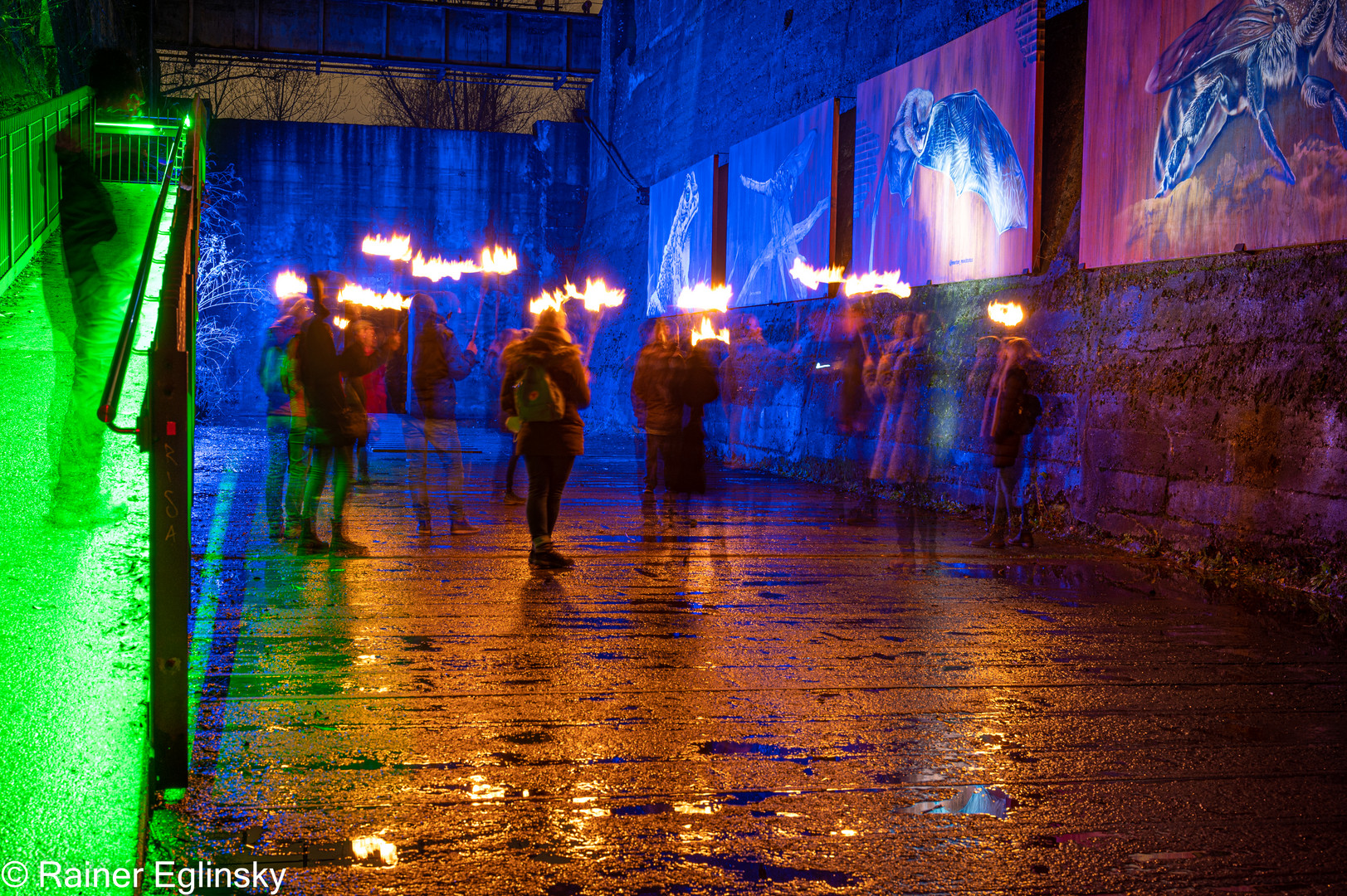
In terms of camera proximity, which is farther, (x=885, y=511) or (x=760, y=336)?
(x=760, y=336)

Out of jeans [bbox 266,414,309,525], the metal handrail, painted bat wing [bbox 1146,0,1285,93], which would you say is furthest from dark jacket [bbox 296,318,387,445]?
painted bat wing [bbox 1146,0,1285,93]

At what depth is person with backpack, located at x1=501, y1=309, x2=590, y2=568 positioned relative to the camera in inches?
316

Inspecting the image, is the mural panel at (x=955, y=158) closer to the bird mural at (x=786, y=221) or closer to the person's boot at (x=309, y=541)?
the bird mural at (x=786, y=221)

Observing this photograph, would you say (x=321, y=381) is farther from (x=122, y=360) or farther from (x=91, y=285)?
(x=91, y=285)

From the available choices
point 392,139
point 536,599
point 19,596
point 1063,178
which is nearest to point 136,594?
point 19,596

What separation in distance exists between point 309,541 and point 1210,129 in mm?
7861

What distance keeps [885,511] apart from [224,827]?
976 centimetres

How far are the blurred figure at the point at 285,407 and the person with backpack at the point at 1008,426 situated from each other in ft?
19.0

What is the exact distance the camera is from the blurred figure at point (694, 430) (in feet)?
34.1

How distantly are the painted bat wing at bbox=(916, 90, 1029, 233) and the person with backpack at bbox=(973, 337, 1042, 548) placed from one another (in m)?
2.32

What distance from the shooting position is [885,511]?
12.4 metres

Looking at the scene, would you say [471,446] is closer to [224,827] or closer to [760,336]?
[760,336]

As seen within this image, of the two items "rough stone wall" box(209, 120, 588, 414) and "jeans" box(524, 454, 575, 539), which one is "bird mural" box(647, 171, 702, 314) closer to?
"rough stone wall" box(209, 120, 588, 414)

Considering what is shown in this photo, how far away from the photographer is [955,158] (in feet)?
41.7
